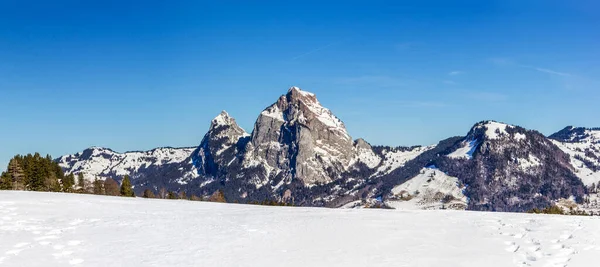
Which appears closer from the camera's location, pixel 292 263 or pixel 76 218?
pixel 292 263

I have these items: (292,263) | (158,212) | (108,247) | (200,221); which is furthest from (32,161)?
(292,263)

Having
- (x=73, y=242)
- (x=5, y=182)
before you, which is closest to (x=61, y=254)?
(x=73, y=242)

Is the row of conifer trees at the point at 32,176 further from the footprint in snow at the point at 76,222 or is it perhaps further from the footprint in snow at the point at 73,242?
the footprint in snow at the point at 73,242

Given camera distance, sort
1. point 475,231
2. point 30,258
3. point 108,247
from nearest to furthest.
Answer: point 30,258 → point 108,247 → point 475,231

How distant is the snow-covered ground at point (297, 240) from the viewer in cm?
2631

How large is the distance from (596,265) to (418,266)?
7826 mm

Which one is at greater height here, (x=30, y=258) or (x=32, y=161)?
(x=32, y=161)

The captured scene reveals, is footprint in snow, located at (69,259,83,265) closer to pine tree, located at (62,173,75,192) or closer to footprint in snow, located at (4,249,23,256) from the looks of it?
footprint in snow, located at (4,249,23,256)

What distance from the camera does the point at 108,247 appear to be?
30.6m

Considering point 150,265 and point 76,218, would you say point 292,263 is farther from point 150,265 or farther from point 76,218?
point 76,218

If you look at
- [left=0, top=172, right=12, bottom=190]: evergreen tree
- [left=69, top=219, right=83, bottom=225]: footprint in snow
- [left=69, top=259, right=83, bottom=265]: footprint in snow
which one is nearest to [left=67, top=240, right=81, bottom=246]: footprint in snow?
[left=69, top=259, right=83, bottom=265]: footprint in snow

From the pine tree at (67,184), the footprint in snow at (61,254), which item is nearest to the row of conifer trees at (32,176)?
the pine tree at (67,184)

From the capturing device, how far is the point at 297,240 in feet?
105

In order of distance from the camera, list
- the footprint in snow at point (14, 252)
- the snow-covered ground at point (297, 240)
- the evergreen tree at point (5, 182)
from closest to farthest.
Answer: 1. the snow-covered ground at point (297, 240)
2. the footprint in snow at point (14, 252)
3. the evergreen tree at point (5, 182)
